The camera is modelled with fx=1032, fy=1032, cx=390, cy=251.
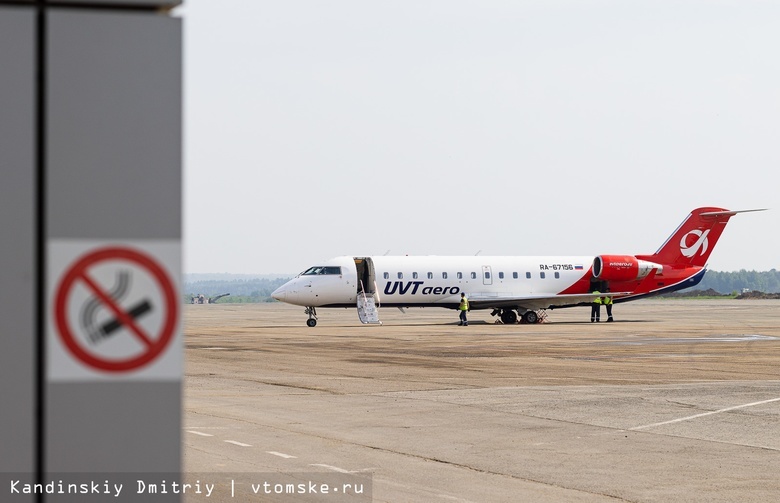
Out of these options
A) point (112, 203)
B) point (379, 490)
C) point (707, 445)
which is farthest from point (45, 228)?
point (707, 445)

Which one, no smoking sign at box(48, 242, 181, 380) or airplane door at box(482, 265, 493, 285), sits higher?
airplane door at box(482, 265, 493, 285)

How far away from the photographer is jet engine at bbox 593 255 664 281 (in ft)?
173

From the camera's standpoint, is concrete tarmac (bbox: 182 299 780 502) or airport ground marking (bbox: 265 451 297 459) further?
airport ground marking (bbox: 265 451 297 459)

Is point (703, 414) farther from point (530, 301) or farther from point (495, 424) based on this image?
point (530, 301)

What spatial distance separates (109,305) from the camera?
7.15ft

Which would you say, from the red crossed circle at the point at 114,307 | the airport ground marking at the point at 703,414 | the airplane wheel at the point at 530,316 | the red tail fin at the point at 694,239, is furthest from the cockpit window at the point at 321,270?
the red crossed circle at the point at 114,307

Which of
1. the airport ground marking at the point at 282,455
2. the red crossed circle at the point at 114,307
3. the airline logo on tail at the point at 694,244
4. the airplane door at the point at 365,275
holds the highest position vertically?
the airline logo on tail at the point at 694,244

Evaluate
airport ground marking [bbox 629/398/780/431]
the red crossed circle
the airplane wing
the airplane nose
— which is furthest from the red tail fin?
the red crossed circle

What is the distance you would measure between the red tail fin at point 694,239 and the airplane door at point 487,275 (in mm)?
8806

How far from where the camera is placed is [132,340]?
2207 millimetres

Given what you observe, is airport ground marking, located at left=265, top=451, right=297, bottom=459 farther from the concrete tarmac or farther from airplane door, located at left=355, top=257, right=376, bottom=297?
airplane door, located at left=355, top=257, right=376, bottom=297

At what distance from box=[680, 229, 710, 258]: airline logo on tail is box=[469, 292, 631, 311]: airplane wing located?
514cm

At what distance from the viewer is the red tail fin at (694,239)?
54500mm

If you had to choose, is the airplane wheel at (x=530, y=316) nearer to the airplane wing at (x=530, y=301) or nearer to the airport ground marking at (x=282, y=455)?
the airplane wing at (x=530, y=301)
